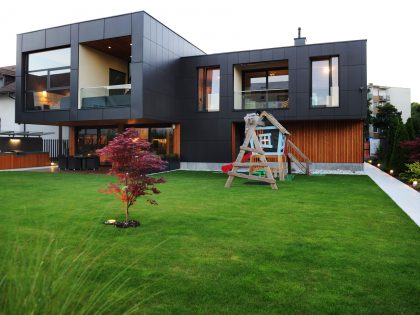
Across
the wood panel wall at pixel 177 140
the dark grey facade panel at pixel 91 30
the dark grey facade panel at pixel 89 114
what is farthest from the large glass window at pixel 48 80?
the wood panel wall at pixel 177 140

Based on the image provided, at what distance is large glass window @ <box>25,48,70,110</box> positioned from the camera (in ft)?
55.0

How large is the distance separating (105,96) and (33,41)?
549cm

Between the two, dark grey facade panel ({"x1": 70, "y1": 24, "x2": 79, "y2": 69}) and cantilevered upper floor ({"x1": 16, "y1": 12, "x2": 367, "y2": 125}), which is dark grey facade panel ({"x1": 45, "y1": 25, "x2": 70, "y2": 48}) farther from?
dark grey facade panel ({"x1": 70, "y1": 24, "x2": 79, "y2": 69})

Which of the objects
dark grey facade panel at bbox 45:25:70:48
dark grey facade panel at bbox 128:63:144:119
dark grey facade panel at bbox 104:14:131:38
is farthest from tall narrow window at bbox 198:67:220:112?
dark grey facade panel at bbox 45:25:70:48

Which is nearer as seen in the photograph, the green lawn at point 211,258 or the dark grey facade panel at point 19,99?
the green lawn at point 211,258

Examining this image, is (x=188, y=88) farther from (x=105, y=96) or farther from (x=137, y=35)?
(x=105, y=96)

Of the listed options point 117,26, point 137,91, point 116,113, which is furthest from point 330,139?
point 117,26

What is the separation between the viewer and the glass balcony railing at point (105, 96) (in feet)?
50.9

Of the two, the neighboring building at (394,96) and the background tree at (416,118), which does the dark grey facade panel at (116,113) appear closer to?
the background tree at (416,118)

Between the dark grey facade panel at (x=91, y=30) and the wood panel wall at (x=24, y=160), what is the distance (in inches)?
294

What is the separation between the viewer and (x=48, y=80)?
17188 mm

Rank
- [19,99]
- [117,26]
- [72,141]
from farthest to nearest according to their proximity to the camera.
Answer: [72,141] → [19,99] → [117,26]

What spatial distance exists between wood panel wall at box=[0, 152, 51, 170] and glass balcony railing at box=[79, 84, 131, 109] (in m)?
5.40

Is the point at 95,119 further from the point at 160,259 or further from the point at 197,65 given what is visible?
the point at 160,259
